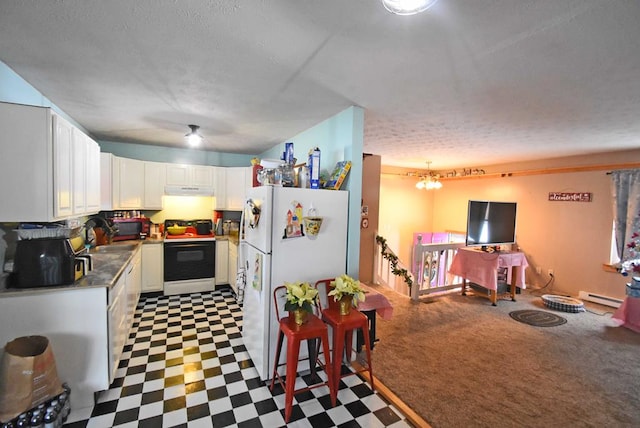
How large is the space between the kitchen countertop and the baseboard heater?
634 centimetres

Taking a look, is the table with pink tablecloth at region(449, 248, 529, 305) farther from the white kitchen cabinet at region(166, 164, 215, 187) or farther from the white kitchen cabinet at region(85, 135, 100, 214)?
the white kitchen cabinet at region(85, 135, 100, 214)

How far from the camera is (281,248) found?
7.61 ft

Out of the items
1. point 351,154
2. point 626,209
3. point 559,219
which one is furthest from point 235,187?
point 626,209

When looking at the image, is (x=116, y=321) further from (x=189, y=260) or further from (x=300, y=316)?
(x=189, y=260)

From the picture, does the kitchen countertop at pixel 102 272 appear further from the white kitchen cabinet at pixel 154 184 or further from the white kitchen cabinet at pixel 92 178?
the white kitchen cabinet at pixel 154 184

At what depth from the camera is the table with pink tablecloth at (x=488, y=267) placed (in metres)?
4.32

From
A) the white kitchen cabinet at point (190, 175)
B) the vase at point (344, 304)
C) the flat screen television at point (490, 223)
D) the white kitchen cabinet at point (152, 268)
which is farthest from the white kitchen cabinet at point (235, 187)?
the flat screen television at point (490, 223)

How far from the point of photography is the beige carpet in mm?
2084

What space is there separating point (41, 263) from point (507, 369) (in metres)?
3.82

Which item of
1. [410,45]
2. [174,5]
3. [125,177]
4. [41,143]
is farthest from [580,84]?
[125,177]

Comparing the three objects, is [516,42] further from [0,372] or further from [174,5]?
[0,372]

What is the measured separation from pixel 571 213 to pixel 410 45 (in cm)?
495

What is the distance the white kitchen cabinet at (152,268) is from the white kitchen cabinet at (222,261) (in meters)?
0.78

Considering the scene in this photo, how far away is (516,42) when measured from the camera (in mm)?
1500
